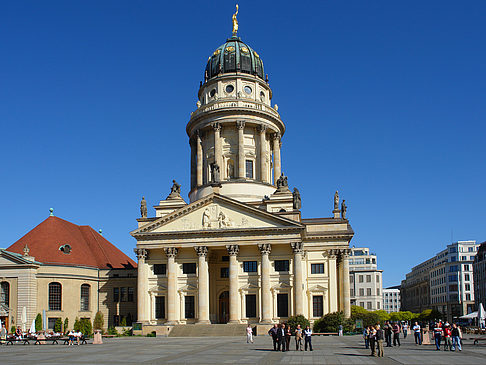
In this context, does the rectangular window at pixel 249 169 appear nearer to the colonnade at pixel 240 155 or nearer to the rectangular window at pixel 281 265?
the colonnade at pixel 240 155

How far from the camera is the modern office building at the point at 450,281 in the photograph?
130 m

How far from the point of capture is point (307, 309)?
65812 millimetres

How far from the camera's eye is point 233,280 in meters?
63.2

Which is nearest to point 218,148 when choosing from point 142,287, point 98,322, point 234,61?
point 234,61

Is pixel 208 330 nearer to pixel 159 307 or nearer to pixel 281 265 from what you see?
pixel 159 307

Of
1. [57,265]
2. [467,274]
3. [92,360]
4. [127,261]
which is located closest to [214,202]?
[57,265]

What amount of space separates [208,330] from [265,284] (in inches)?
307

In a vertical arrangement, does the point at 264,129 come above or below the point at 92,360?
above

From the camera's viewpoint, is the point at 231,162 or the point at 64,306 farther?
the point at 231,162

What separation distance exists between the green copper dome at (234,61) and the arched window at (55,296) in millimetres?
35362

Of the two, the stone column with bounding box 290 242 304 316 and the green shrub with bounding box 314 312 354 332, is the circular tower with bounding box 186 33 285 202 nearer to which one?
the stone column with bounding box 290 242 304 316

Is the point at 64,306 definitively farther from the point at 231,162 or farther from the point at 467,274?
the point at 467,274

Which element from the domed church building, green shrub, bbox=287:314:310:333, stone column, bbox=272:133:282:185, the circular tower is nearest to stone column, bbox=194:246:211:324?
the domed church building

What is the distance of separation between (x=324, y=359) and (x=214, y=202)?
35.9 m
